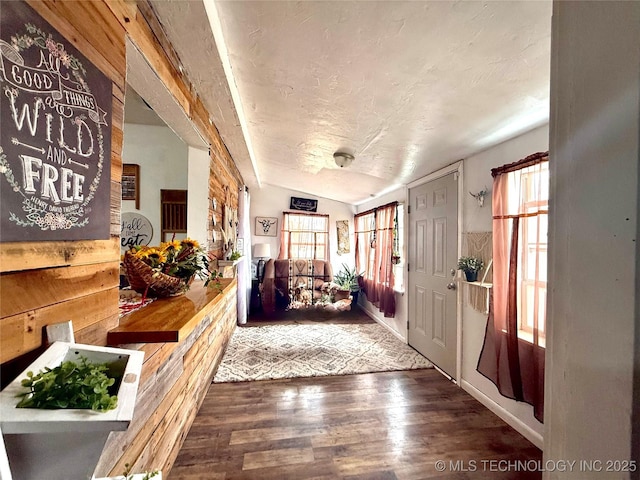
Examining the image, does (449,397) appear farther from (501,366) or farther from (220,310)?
(220,310)

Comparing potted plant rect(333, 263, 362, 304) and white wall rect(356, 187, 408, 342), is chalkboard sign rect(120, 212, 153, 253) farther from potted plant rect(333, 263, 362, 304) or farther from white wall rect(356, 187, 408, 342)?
potted plant rect(333, 263, 362, 304)

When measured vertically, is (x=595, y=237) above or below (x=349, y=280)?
above

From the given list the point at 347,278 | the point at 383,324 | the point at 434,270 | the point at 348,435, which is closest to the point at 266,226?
the point at 347,278

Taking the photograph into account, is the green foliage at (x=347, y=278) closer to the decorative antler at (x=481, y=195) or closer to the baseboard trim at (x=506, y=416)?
the baseboard trim at (x=506, y=416)

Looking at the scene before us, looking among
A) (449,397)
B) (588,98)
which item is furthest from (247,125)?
(449,397)

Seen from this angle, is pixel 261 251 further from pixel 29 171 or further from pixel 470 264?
pixel 29 171

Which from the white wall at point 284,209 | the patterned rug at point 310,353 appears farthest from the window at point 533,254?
the white wall at point 284,209

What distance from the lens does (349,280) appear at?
494 centimetres

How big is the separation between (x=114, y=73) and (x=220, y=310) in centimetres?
229

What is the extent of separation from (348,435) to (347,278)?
3347 mm

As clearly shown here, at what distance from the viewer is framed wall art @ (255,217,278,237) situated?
528cm

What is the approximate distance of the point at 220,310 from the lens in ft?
8.69

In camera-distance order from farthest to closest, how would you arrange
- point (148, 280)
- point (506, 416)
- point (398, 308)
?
point (398, 308) → point (506, 416) → point (148, 280)

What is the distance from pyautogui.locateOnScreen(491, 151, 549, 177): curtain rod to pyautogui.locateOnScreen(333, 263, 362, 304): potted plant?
326 cm
